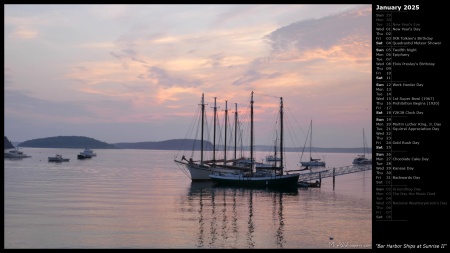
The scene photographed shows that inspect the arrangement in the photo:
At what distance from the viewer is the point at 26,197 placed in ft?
186

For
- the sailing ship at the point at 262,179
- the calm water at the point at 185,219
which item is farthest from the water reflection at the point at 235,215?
the sailing ship at the point at 262,179

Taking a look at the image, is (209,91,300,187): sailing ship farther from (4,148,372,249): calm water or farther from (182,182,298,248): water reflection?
(4,148,372,249): calm water

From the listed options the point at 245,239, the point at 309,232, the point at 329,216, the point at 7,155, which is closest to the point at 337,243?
the point at 309,232

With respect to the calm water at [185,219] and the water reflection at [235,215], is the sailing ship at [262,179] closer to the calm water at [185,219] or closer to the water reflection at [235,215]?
the water reflection at [235,215]

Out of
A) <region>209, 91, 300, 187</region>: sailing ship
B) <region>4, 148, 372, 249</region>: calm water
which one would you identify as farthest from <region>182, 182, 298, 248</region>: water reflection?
<region>209, 91, 300, 187</region>: sailing ship

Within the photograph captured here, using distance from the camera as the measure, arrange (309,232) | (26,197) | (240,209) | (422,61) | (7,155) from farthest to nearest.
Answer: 1. (7,155)
2. (26,197)
3. (240,209)
4. (309,232)
5. (422,61)

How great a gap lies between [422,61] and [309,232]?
67.1 ft

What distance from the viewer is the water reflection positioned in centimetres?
3250

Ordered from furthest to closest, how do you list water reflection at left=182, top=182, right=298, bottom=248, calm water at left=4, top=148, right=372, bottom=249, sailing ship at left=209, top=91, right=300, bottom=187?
sailing ship at left=209, top=91, right=300, bottom=187
water reflection at left=182, top=182, right=298, bottom=248
calm water at left=4, top=148, right=372, bottom=249

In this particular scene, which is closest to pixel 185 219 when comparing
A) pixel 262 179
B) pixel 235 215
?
pixel 235 215

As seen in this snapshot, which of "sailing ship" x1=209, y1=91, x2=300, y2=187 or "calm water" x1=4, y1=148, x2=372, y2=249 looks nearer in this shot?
"calm water" x1=4, y1=148, x2=372, y2=249

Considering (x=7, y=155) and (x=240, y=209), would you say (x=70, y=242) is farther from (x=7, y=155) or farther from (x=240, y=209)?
(x=7, y=155)

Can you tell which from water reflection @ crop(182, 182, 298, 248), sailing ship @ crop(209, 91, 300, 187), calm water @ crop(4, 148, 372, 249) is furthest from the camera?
sailing ship @ crop(209, 91, 300, 187)

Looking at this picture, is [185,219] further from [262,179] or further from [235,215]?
[262,179]
